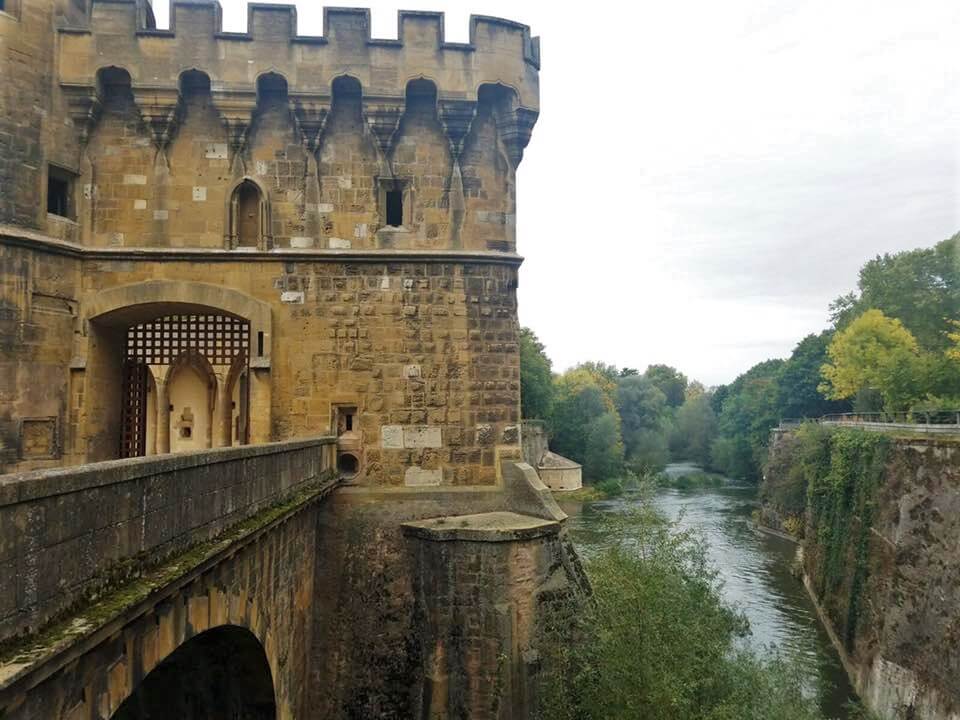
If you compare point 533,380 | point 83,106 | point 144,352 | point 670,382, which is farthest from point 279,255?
point 670,382

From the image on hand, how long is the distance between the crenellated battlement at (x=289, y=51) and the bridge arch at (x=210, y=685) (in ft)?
24.2

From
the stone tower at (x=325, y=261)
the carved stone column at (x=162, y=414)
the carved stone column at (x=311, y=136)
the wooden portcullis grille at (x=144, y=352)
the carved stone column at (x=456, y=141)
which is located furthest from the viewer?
the carved stone column at (x=162, y=414)

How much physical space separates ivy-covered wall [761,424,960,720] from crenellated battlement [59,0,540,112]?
480 inches

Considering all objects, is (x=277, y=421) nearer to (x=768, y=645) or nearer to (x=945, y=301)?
(x=768, y=645)

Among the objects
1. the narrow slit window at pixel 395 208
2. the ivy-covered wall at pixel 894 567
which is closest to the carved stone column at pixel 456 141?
the narrow slit window at pixel 395 208

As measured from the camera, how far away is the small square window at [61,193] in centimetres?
Answer: 976

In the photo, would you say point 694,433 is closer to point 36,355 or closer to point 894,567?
point 894,567

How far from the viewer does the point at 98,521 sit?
12.1 ft

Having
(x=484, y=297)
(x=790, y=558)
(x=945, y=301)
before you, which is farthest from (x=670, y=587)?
(x=945, y=301)

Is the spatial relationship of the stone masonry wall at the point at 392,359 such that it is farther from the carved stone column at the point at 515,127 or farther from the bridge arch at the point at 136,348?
the carved stone column at the point at 515,127

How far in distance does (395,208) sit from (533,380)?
1438 inches

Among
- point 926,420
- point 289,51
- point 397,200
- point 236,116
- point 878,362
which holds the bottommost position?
point 926,420

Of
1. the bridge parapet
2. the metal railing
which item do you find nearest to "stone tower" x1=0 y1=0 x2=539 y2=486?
the bridge parapet

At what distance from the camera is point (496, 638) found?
876cm
